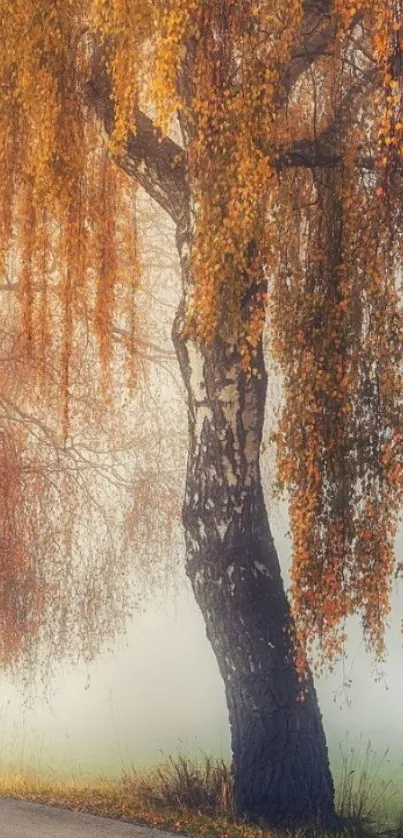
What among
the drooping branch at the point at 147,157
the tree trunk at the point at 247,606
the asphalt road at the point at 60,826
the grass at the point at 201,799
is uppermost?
the drooping branch at the point at 147,157

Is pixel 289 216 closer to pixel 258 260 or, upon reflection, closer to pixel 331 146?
pixel 258 260

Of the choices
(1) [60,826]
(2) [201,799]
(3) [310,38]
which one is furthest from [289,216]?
(1) [60,826]

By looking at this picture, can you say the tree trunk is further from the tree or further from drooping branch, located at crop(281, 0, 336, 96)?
drooping branch, located at crop(281, 0, 336, 96)

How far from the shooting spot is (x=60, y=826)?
353 inches

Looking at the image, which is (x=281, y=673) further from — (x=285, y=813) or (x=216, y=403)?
(x=216, y=403)

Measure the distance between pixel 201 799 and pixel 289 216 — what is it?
4.42 meters

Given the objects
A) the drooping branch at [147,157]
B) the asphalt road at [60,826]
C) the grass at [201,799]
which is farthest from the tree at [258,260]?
the asphalt road at [60,826]

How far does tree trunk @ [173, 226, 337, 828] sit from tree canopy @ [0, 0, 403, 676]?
43cm

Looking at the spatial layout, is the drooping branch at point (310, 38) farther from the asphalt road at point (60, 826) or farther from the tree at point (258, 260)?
the asphalt road at point (60, 826)

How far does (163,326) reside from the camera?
48.1 ft

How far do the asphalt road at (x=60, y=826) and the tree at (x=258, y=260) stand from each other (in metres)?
0.88

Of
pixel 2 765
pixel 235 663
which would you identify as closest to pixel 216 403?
pixel 235 663

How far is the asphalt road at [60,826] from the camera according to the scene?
8664mm

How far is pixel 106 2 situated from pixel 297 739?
17.4 feet
